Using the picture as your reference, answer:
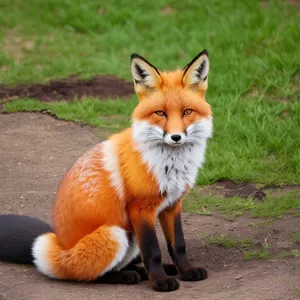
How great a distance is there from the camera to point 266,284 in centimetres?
485

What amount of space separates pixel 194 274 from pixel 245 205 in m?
1.63

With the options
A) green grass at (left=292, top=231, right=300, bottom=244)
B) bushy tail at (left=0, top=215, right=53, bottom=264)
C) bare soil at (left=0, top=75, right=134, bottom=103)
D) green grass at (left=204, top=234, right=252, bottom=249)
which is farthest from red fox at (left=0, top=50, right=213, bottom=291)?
bare soil at (left=0, top=75, right=134, bottom=103)

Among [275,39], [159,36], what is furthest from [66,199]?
[159,36]

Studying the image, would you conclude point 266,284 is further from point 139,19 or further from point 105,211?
point 139,19

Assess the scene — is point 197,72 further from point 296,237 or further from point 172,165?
point 296,237

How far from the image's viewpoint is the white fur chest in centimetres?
511

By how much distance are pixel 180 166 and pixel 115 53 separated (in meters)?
5.95

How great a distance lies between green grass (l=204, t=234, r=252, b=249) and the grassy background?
4.33 feet

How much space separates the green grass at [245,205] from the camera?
21.6 feet

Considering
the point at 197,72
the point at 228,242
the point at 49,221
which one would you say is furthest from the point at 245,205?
the point at 197,72

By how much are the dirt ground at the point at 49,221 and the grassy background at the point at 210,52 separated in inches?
24.2

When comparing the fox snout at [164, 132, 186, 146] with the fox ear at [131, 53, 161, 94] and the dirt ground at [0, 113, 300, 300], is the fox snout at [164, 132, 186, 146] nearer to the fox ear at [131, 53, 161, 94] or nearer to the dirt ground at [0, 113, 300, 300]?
the fox ear at [131, 53, 161, 94]

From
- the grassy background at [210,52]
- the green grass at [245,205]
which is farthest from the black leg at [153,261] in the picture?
the grassy background at [210,52]

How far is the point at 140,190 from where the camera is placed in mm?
5082
